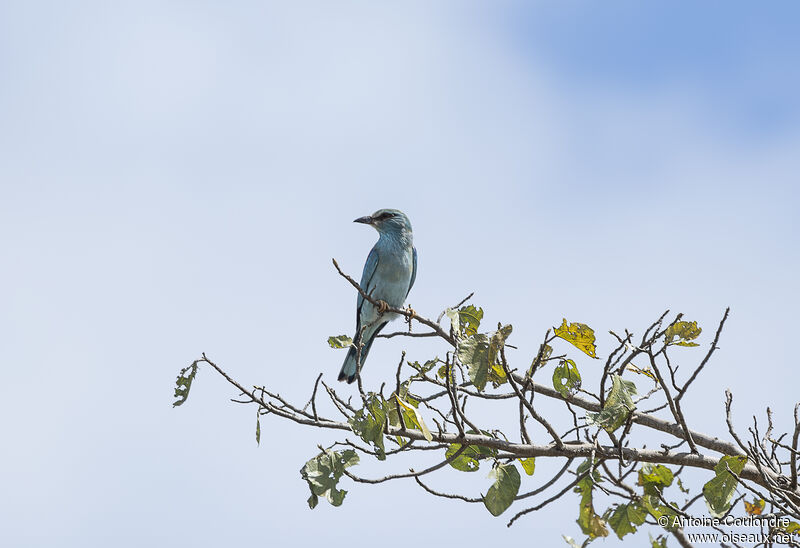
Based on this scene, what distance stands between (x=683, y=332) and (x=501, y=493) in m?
1.24

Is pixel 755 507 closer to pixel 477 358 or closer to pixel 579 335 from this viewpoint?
pixel 579 335

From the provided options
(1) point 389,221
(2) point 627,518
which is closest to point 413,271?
(1) point 389,221

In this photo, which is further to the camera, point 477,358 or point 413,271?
point 413,271

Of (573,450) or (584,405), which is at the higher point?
(584,405)

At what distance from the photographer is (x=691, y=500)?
171 inches

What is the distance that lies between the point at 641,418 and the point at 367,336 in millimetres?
3845

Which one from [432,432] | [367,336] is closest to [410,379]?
[432,432]

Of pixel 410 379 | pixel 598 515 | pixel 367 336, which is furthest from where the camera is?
pixel 367 336

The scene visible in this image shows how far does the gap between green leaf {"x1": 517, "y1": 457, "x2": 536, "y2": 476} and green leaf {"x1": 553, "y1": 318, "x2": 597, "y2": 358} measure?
68cm

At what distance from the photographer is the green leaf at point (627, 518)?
13.4 feet

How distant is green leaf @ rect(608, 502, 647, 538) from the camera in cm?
410

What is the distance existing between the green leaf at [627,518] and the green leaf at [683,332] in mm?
851

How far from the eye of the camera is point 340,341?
5.04 m

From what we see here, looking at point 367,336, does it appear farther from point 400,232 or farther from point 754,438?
point 754,438
